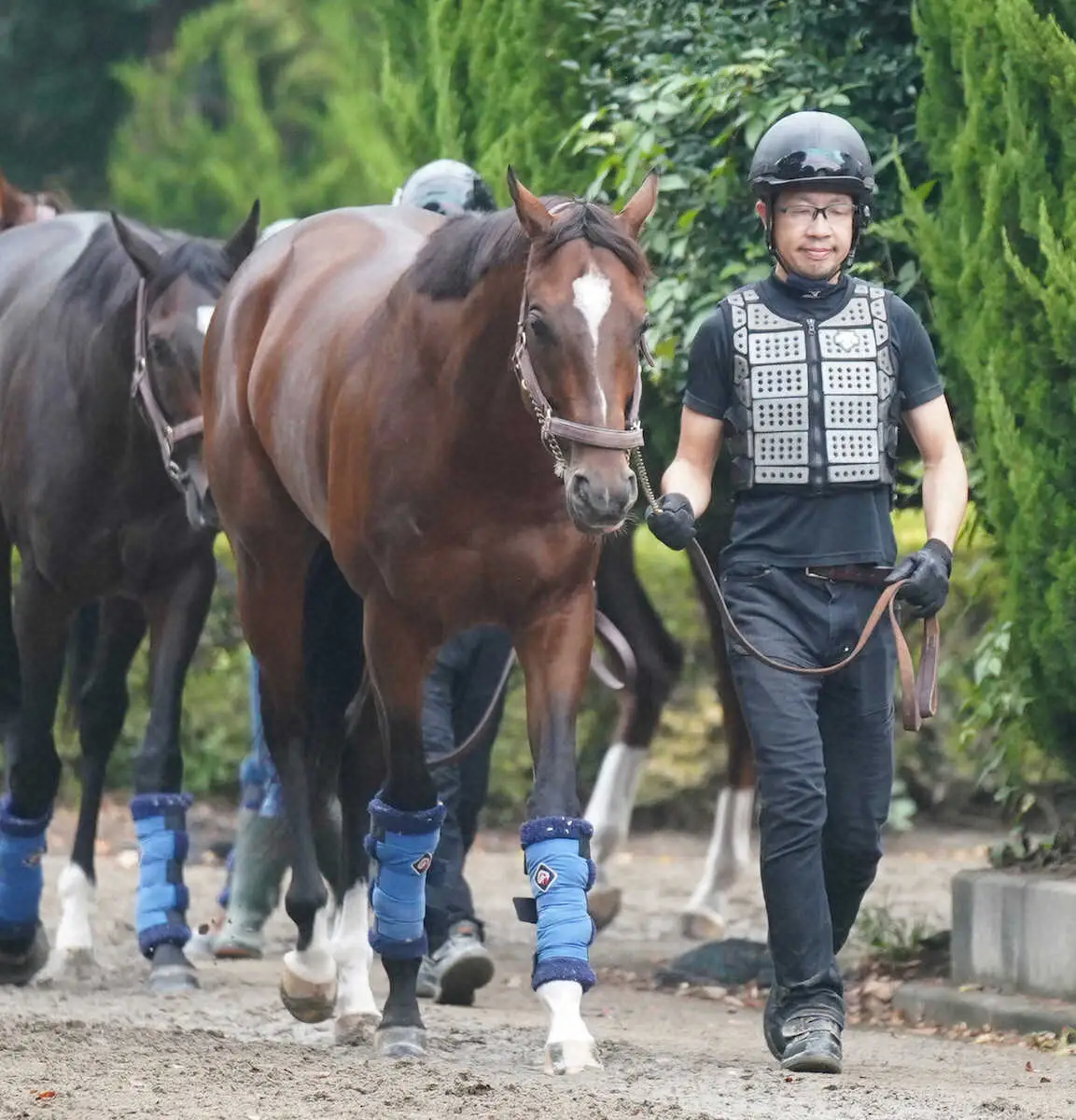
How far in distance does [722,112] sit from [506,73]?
1117mm

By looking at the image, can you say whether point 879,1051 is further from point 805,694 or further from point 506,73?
point 506,73

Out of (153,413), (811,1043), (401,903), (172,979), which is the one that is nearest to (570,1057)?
(811,1043)

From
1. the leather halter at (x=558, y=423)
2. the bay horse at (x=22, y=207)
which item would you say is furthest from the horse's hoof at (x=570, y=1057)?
the bay horse at (x=22, y=207)

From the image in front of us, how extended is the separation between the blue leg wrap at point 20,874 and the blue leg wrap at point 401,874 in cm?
202

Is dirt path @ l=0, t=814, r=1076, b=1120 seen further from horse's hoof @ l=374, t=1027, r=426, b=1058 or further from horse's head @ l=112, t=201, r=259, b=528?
horse's head @ l=112, t=201, r=259, b=528

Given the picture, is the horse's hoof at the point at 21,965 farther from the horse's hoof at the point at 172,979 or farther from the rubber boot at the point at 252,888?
the rubber boot at the point at 252,888

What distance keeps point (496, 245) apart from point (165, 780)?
261 cm

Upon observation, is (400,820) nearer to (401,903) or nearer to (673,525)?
(401,903)

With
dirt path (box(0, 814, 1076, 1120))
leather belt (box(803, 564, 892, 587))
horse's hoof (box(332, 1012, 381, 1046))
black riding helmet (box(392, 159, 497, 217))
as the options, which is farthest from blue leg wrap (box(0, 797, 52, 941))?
leather belt (box(803, 564, 892, 587))

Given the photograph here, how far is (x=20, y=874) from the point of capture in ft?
24.5

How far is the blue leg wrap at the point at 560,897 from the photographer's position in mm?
5270

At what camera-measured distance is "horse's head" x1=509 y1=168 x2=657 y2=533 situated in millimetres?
4871

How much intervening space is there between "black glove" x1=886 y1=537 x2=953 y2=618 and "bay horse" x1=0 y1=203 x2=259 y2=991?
2469 mm

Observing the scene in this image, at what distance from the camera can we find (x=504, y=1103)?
15.7 ft
